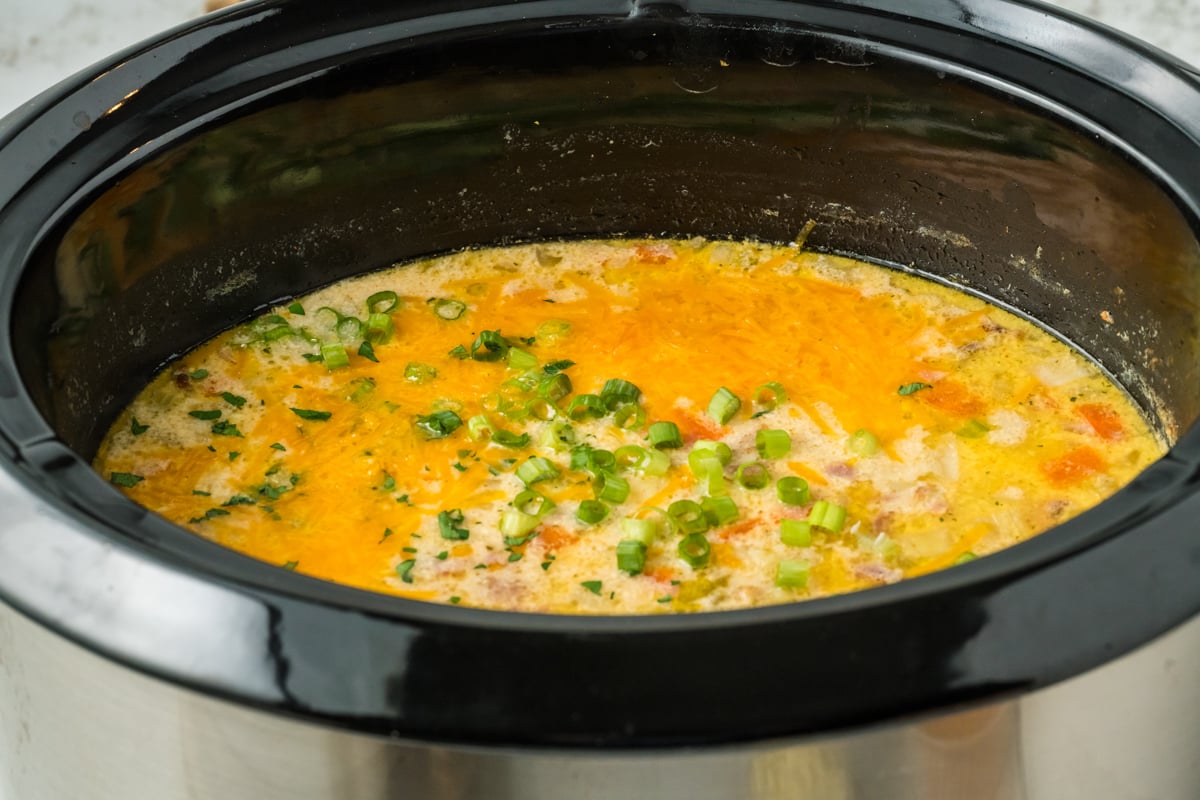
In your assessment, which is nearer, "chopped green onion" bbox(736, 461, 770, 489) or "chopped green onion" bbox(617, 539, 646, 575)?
"chopped green onion" bbox(617, 539, 646, 575)

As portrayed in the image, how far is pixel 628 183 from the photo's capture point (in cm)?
322

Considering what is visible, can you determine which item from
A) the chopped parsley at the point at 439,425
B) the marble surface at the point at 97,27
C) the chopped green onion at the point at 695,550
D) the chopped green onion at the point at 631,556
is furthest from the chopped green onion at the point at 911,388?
the marble surface at the point at 97,27

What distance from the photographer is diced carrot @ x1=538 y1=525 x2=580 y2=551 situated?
2.35 m

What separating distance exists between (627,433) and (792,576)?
0.52 metres

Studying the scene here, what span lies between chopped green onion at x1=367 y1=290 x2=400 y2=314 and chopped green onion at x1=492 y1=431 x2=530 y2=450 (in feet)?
1.77

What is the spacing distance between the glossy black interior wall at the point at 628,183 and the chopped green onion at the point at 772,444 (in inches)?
27.0

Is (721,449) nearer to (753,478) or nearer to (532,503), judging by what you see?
(753,478)

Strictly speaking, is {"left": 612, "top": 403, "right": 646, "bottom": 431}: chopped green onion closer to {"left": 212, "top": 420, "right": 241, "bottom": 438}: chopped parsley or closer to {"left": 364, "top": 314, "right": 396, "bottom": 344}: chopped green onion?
{"left": 364, "top": 314, "right": 396, "bottom": 344}: chopped green onion

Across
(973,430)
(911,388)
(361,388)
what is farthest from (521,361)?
(973,430)

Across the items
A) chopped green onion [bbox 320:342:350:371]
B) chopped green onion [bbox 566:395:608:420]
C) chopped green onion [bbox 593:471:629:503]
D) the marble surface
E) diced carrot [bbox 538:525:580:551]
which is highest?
Result: the marble surface

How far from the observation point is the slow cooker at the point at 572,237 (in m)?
1.43

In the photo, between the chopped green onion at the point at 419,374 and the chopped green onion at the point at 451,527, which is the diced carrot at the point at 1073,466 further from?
the chopped green onion at the point at 419,374

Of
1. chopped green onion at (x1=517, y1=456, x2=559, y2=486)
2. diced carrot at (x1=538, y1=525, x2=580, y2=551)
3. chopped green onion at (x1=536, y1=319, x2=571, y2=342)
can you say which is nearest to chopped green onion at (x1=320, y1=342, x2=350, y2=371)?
chopped green onion at (x1=536, y1=319, x2=571, y2=342)

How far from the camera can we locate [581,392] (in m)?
2.74
